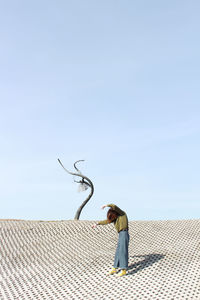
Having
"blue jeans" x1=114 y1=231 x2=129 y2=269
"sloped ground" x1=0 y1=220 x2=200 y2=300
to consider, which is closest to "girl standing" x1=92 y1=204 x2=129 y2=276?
"blue jeans" x1=114 y1=231 x2=129 y2=269

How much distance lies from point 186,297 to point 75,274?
2.62 metres

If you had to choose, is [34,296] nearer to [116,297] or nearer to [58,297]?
[58,297]

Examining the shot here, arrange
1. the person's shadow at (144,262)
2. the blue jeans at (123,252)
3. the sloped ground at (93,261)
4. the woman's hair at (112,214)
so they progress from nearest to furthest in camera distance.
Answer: the sloped ground at (93,261), the blue jeans at (123,252), the woman's hair at (112,214), the person's shadow at (144,262)

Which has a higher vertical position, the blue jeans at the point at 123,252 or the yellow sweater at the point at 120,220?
the yellow sweater at the point at 120,220

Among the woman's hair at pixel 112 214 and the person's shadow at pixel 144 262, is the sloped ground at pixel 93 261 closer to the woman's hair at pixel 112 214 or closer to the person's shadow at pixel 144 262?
the person's shadow at pixel 144 262

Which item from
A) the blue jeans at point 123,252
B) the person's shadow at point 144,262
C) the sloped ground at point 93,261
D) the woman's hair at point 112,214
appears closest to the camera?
the sloped ground at point 93,261

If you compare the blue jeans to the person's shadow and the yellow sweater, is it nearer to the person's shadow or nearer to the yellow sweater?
the yellow sweater

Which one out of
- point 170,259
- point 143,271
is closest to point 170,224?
point 170,259

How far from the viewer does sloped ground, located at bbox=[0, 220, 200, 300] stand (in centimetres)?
682

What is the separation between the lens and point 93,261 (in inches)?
346

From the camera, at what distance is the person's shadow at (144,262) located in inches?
301

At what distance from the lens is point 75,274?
7969 mm

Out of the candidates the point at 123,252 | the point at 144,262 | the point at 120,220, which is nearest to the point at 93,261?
the point at 144,262

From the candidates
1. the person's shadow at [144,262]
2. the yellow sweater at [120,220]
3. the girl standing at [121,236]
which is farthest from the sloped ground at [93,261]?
the yellow sweater at [120,220]
